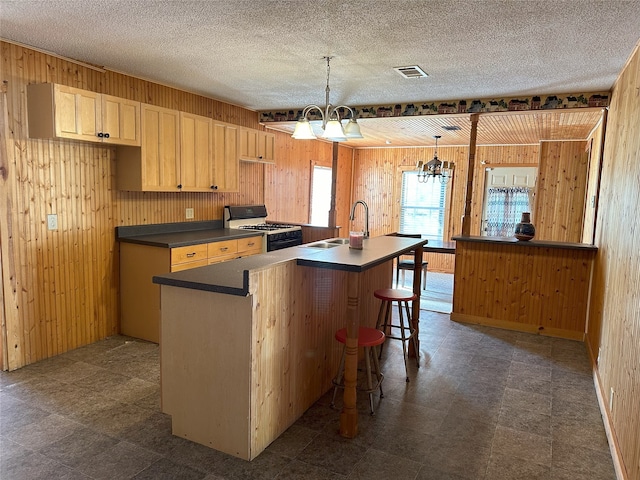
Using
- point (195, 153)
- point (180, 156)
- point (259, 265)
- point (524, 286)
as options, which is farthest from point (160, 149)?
point (524, 286)

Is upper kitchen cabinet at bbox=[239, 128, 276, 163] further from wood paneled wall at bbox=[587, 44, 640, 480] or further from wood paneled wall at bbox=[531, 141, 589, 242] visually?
wood paneled wall at bbox=[531, 141, 589, 242]

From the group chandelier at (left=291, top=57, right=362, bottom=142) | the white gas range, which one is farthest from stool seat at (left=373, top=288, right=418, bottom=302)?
the white gas range

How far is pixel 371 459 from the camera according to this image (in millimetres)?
2336

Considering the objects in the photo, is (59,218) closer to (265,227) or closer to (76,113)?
(76,113)

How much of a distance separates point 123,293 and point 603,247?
4.32m

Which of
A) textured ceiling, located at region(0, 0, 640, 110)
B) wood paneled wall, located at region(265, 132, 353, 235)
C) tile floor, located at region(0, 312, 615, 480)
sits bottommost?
tile floor, located at region(0, 312, 615, 480)

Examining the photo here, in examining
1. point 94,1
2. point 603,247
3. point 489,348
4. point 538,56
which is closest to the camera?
point 94,1

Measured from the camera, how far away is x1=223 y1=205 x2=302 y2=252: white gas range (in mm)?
5293

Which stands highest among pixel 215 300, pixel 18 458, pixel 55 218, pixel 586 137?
pixel 586 137

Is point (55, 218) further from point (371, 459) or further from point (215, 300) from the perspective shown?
point (371, 459)

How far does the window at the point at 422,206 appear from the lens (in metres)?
8.75

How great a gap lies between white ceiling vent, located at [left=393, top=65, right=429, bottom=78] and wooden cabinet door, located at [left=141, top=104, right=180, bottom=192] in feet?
7.01

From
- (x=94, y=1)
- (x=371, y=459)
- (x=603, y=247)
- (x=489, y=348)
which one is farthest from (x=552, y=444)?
(x=94, y=1)

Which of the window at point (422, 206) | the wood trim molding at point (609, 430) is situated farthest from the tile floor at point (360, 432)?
the window at point (422, 206)
